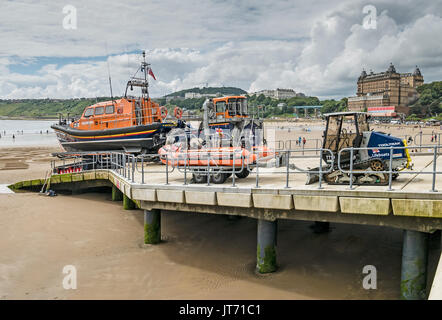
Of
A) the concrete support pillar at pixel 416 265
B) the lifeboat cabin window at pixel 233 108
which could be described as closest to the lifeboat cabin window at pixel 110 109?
the lifeboat cabin window at pixel 233 108

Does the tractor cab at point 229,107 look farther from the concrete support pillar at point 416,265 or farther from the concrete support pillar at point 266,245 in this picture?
the concrete support pillar at point 416,265

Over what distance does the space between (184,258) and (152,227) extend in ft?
5.16

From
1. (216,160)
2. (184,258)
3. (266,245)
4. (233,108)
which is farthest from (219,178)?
(233,108)

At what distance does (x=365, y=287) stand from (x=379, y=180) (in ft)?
8.00

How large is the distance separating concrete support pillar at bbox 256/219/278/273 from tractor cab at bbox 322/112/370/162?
2.41 metres

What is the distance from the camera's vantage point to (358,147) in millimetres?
8547

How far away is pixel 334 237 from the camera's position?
10.8 meters

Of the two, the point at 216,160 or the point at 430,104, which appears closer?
the point at 216,160

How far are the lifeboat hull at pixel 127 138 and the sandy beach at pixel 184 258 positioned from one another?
5179 mm

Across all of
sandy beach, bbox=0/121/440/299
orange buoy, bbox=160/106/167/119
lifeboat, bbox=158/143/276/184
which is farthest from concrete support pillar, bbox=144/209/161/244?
orange buoy, bbox=160/106/167/119

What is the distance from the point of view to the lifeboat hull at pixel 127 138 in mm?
18047

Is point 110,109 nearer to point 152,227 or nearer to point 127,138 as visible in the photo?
point 127,138
